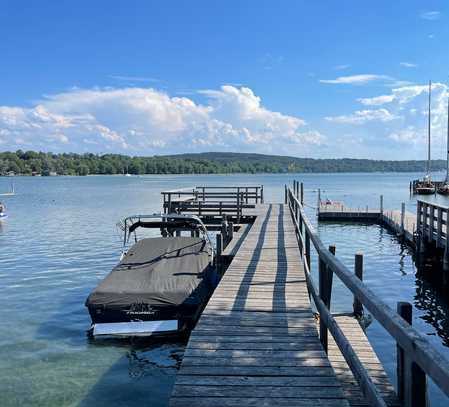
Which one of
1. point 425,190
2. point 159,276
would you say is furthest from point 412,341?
point 425,190

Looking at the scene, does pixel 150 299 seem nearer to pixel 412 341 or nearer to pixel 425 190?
pixel 412 341

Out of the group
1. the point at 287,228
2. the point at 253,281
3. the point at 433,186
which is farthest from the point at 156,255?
the point at 433,186

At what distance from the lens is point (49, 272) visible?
66.6ft

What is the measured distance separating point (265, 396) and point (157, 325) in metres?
7.02

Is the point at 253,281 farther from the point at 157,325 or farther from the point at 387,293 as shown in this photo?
the point at 387,293

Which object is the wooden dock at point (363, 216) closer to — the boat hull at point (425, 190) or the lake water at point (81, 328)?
the lake water at point (81, 328)

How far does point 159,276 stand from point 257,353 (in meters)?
7.07

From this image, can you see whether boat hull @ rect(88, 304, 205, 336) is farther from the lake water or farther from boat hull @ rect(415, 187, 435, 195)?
boat hull @ rect(415, 187, 435, 195)

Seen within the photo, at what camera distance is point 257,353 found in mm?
5301

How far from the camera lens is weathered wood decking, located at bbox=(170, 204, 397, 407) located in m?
4.23

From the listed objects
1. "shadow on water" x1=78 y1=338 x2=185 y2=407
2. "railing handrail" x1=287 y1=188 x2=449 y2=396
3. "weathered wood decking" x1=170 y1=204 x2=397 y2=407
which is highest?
"railing handrail" x1=287 y1=188 x2=449 y2=396

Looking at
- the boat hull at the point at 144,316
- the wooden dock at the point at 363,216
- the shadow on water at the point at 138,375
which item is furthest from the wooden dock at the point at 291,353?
the wooden dock at the point at 363,216

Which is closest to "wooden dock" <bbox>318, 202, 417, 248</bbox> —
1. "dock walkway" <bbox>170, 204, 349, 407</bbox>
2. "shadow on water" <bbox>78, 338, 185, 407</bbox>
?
"shadow on water" <bbox>78, 338, 185, 407</bbox>

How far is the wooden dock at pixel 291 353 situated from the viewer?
330 cm
